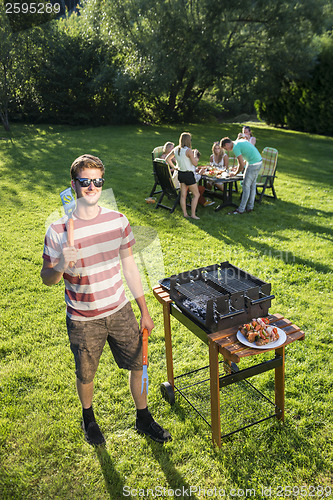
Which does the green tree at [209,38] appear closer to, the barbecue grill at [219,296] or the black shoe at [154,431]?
the barbecue grill at [219,296]

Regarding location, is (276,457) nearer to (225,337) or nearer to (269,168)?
(225,337)

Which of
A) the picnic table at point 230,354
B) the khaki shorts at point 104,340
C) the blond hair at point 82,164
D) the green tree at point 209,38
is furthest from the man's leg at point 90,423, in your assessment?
the green tree at point 209,38

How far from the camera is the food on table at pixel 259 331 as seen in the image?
261cm

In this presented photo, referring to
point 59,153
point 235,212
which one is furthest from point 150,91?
point 235,212

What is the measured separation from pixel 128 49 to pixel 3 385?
18.5 meters

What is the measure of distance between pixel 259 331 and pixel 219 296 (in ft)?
1.16

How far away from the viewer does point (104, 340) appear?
2.70 meters

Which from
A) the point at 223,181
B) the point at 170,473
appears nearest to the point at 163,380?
the point at 170,473

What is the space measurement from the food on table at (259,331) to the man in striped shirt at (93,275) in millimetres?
696

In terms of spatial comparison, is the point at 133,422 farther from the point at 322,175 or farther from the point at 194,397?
the point at 322,175

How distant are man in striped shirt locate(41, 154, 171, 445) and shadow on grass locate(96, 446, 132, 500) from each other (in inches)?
16.4

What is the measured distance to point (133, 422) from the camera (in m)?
3.18

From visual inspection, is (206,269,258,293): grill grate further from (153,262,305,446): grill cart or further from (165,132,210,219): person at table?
(165,132,210,219): person at table

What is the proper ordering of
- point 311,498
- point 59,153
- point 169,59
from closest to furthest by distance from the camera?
point 311,498 < point 59,153 < point 169,59
